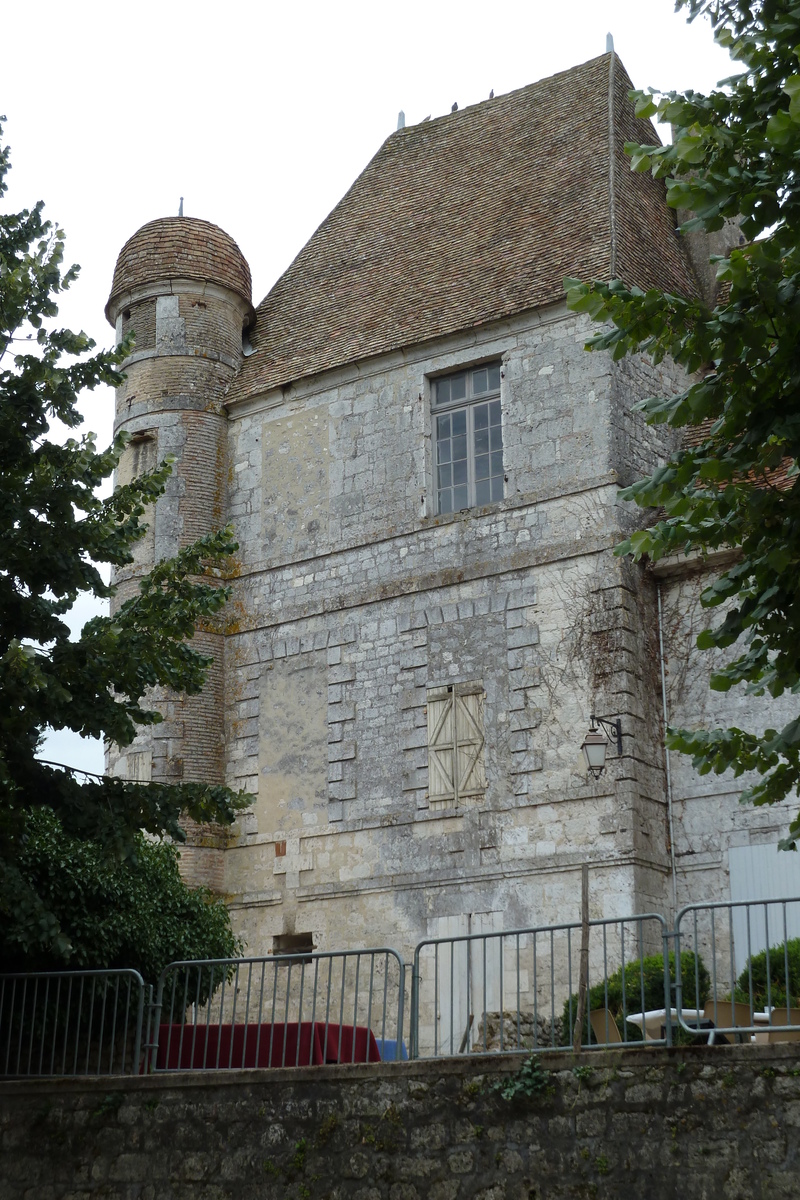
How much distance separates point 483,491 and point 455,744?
2.82m

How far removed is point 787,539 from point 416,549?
9.86m

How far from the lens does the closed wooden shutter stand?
15570 mm

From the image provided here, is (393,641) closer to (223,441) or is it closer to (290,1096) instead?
(223,441)

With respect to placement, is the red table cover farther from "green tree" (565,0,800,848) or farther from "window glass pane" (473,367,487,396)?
"window glass pane" (473,367,487,396)

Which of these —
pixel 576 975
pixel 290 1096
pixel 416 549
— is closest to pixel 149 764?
pixel 416 549

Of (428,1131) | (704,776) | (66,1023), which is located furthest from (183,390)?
(428,1131)

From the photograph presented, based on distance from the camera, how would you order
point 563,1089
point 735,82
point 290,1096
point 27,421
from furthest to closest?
point 27,421
point 290,1096
point 563,1089
point 735,82

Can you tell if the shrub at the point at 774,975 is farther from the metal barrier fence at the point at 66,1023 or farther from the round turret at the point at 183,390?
the round turret at the point at 183,390

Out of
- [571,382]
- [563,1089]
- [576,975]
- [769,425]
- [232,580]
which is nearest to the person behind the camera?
[769,425]

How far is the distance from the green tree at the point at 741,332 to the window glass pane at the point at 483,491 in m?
8.82

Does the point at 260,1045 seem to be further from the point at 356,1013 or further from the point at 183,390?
the point at 183,390

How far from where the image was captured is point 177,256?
741 inches

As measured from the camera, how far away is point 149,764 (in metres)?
17.0

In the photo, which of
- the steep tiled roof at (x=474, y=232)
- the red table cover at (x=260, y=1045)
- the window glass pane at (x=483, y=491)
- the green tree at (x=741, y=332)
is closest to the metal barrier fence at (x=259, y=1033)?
the red table cover at (x=260, y=1045)
